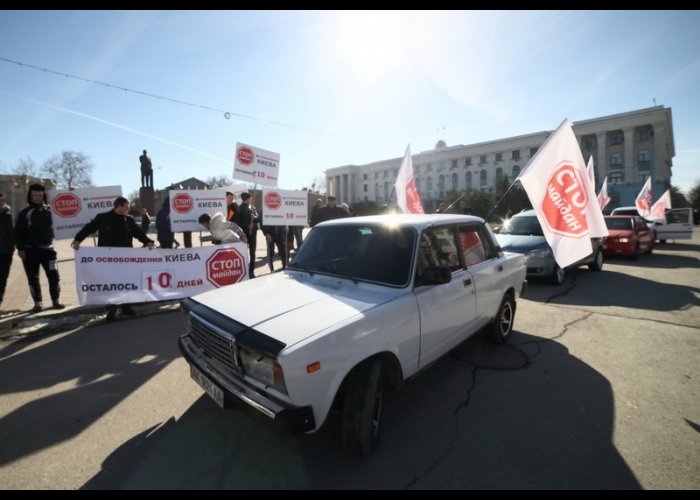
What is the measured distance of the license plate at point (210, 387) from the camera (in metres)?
2.35

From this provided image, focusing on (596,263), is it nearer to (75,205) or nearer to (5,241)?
(75,205)

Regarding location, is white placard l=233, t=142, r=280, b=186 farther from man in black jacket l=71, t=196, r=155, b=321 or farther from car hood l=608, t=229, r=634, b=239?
car hood l=608, t=229, r=634, b=239

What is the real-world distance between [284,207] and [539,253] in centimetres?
657

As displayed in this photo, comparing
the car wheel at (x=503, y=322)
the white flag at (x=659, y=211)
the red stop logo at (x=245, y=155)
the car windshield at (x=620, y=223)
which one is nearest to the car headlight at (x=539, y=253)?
the car wheel at (x=503, y=322)

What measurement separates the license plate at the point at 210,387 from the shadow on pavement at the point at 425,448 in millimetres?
286

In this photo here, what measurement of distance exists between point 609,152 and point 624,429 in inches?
3139

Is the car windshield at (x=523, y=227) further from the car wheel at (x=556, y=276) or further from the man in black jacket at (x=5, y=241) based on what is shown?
the man in black jacket at (x=5, y=241)

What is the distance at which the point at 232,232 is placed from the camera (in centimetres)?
639

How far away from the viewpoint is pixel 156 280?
5.80 metres

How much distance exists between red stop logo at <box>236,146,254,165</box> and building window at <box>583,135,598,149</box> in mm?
77737

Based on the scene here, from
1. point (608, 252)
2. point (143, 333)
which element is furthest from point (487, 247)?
point (608, 252)

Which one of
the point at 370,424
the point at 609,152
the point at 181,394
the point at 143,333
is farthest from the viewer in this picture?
the point at 609,152
